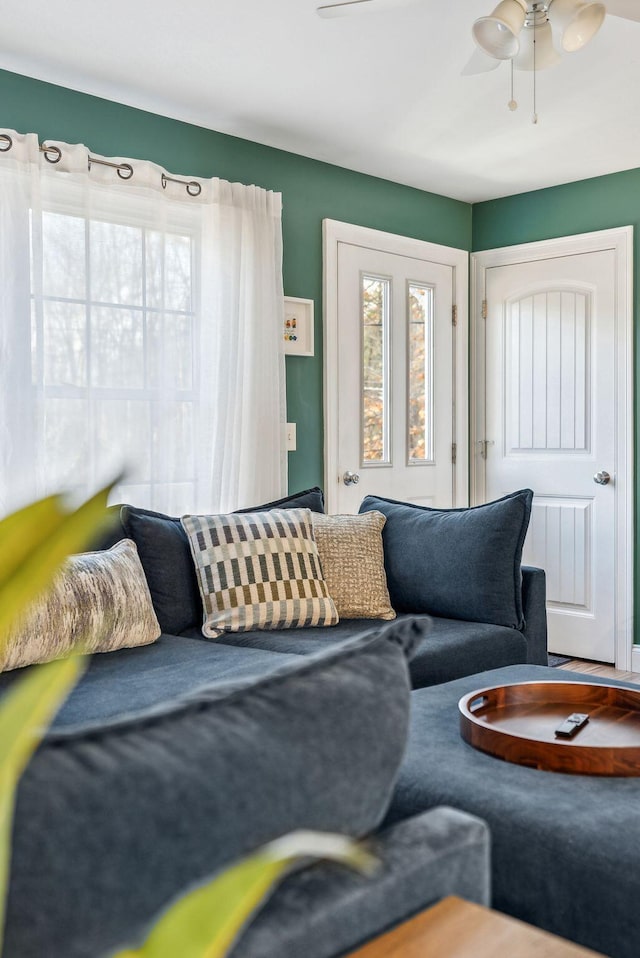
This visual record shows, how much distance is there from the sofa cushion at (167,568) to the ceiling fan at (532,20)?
5.43ft

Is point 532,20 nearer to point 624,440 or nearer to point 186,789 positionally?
point 624,440

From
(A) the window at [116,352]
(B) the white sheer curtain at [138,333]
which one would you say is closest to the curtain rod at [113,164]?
(B) the white sheer curtain at [138,333]

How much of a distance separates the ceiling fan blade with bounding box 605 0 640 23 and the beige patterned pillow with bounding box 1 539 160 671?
2085 mm

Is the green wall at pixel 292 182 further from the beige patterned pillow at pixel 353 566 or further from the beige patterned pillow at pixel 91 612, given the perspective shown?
the beige patterned pillow at pixel 91 612

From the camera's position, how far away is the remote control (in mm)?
1837

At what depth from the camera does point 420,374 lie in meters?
4.95

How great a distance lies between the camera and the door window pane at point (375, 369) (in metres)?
4.62

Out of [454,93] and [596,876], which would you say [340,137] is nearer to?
[454,93]

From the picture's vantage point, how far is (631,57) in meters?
3.12

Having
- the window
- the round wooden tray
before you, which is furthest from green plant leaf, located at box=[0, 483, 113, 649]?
the window

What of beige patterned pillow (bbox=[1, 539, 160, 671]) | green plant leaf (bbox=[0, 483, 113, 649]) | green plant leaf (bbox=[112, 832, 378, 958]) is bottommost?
beige patterned pillow (bbox=[1, 539, 160, 671])

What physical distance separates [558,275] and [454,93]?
1.64 meters

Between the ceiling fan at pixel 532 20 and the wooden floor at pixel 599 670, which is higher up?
the ceiling fan at pixel 532 20

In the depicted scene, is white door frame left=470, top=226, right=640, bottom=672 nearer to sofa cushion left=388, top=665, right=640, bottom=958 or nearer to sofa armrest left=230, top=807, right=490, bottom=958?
sofa cushion left=388, top=665, right=640, bottom=958
